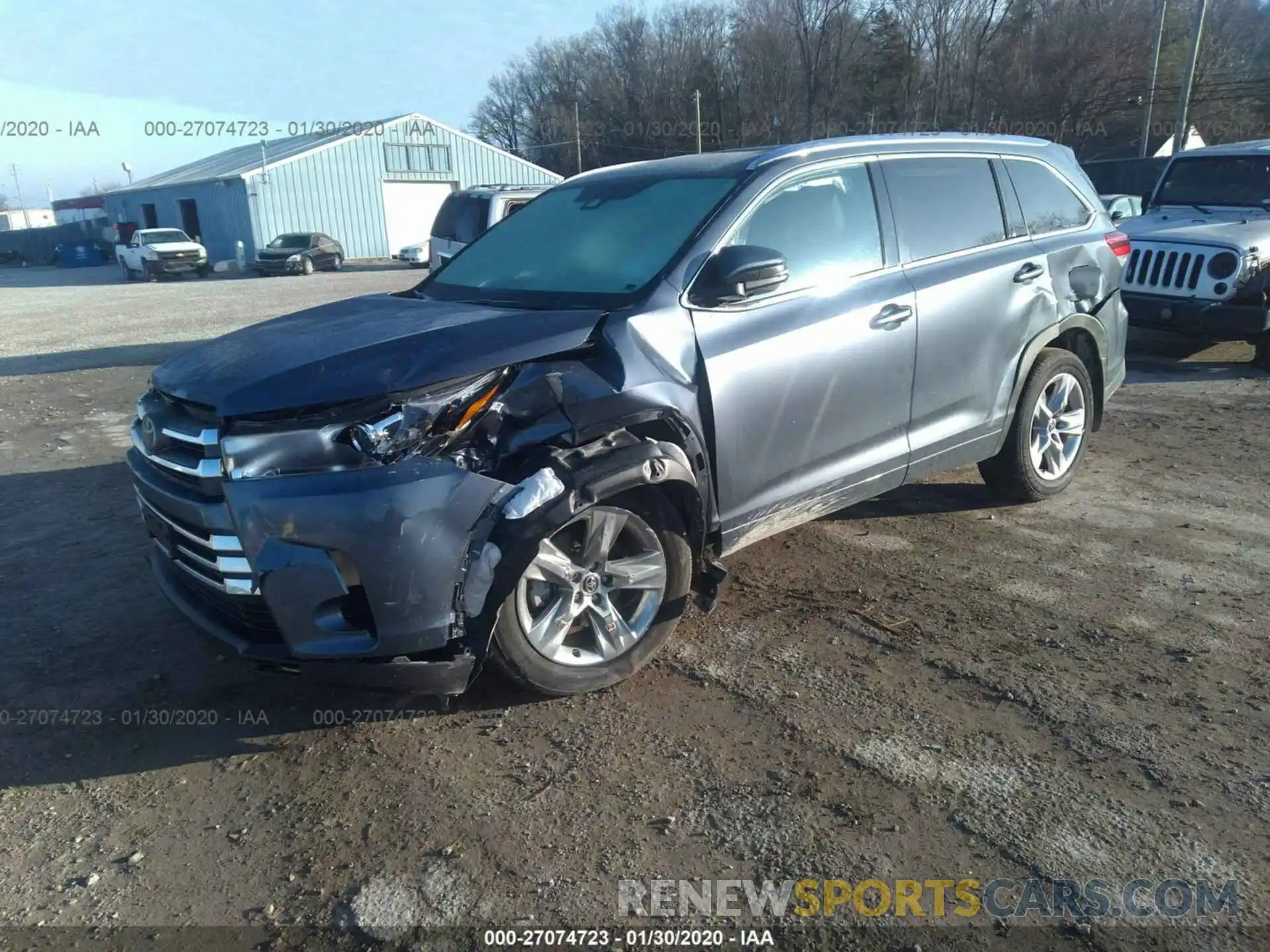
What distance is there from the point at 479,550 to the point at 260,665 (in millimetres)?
811

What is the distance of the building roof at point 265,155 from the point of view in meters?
38.9

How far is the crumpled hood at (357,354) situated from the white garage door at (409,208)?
3900 centimetres

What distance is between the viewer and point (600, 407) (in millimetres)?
3270

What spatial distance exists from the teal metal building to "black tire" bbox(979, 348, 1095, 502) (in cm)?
3591

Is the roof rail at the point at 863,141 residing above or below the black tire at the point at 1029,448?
above

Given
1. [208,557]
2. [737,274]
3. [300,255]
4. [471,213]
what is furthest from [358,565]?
[300,255]

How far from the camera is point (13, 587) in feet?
15.4

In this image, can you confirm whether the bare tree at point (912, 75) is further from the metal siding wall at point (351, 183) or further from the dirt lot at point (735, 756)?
the dirt lot at point (735, 756)

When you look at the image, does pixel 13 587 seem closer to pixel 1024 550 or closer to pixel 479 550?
pixel 479 550

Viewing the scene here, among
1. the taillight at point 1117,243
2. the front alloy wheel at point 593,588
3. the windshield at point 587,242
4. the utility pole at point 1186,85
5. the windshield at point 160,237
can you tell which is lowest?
the front alloy wheel at point 593,588

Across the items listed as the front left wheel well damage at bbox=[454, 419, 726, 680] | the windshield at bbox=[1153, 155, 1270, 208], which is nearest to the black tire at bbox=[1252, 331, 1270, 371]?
the windshield at bbox=[1153, 155, 1270, 208]

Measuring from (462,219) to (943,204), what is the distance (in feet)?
28.2

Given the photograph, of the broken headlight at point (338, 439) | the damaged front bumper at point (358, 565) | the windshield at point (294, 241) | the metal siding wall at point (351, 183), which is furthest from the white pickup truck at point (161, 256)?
the broken headlight at point (338, 439)

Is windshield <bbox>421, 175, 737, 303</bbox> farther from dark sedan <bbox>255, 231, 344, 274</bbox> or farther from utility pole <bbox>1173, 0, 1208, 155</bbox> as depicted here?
dark sedan <bbox>255, 231, 344, 274</bbox>
